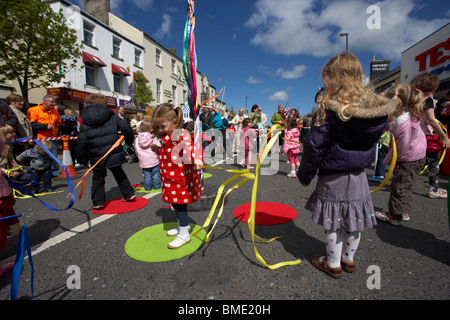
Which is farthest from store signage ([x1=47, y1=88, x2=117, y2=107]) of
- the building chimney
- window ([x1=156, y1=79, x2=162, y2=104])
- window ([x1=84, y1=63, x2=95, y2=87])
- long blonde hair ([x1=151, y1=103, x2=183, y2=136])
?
long blonde hair ([x1=151, y1=103, x2=183, y2=136])

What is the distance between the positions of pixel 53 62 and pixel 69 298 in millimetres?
14040

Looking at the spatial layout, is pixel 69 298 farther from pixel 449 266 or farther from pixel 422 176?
pixel 422 176

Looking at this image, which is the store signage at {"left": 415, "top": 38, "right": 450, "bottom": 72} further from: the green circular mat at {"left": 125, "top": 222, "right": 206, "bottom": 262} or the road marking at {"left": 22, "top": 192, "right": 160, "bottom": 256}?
the road marking at {"left": 22, "top": 192, "right": 160, "bottom": 256}

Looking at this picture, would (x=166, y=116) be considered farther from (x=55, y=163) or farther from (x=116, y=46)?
(x=116, y=46)

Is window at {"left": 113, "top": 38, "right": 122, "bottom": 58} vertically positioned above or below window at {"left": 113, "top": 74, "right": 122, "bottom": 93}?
above

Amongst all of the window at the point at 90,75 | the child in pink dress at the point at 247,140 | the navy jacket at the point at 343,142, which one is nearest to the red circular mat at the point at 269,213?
the navy jacket at the point at 343,142

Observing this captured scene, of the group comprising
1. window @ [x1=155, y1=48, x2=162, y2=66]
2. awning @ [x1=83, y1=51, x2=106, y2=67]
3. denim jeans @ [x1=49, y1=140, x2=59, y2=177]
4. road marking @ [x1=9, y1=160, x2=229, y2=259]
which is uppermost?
window @ [x1=155, y1=48, x2=162, y2=66]

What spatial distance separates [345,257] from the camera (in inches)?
84.8

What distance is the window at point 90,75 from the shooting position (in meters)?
17.8

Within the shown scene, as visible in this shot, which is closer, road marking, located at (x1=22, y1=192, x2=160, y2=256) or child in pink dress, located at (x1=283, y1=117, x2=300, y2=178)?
road marking, located at (x1=22, y1=192, x2=160, y2=256)

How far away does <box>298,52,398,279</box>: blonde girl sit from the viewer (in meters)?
1.84

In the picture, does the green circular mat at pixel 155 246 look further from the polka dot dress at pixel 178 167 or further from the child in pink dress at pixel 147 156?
the child in pink dress at pixel 147 156

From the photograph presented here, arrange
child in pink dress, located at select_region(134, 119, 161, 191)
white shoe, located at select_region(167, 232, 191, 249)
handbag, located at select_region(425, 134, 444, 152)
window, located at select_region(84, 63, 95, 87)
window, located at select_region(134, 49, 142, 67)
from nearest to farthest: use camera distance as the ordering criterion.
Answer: white shoe, located at select_region(167, 232, 191, 249) < handbag, located at select_region(425, 134, 444, 152) < child in pink dress, located at select_region(134, 119, 161, 191) < window, located at select_region(84, 63, 95, 87) < window, located at select_region(134, 49, 142, 67)
